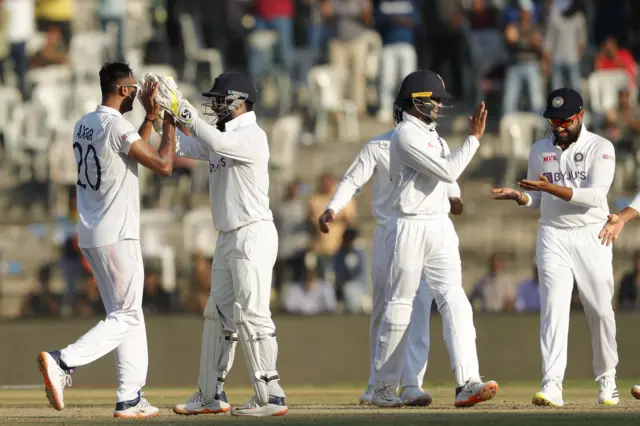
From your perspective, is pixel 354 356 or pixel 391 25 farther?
pixel 391 25

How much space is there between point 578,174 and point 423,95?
4.14 feet

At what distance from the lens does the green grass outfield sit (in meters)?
9.02

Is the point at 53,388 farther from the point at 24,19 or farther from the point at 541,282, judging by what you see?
the point at 24,19

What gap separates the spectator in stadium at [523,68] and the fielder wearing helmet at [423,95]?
10027 millimetres

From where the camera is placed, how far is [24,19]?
2225 cm

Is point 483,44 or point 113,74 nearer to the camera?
point 113,74

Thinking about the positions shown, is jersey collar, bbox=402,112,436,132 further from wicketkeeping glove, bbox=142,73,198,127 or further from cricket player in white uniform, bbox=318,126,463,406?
wicketkeeping glove, bbox=142,73,198,127

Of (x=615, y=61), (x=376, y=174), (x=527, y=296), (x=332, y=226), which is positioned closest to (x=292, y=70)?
(x=615, y=61)

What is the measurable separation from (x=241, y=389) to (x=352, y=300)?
84.4 inches

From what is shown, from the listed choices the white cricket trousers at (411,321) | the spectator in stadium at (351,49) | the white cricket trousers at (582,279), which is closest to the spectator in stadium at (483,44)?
the spectator in stadium at (351,49)

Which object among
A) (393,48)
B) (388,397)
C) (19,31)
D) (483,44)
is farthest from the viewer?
(19,31)

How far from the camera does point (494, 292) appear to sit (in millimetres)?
16578

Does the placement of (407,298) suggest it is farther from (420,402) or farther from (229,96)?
(229,96)

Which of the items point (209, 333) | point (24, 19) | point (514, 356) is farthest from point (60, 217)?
point (209, 333)
